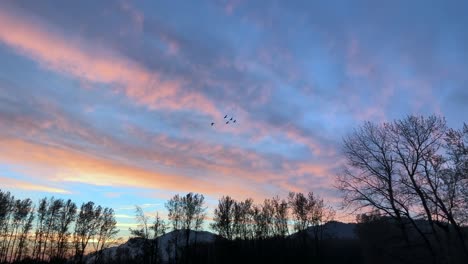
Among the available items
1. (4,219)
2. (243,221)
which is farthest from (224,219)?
(4,219)

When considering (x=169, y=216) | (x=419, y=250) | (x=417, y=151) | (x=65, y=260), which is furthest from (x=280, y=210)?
(x=417, y=151)

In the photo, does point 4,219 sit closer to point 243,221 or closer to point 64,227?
point 64,227

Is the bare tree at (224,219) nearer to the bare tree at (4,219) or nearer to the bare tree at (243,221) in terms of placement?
the bare tree at (243,221)

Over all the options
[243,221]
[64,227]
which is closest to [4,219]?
[64,227]

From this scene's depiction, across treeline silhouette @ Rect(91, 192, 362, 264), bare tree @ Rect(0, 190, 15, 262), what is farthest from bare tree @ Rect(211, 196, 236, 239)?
bare tree @ Rect(0, 190, 15, 262)

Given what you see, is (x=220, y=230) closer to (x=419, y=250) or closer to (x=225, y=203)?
(x=225, y=203)

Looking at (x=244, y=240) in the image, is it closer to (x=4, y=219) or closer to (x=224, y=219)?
(x=224, y=219)

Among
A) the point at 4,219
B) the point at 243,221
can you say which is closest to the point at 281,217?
the point at 243,221

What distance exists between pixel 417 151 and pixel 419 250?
1076 centimetres

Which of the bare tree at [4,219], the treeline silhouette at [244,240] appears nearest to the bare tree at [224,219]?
the treeline silhouette at [244,240]

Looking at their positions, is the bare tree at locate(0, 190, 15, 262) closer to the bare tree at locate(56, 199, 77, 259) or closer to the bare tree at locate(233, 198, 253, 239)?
the bare tree at locate(56, 199, 77, 259)

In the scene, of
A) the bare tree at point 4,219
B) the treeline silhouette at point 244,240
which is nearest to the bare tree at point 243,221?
the treeline silhouette at point 244,240

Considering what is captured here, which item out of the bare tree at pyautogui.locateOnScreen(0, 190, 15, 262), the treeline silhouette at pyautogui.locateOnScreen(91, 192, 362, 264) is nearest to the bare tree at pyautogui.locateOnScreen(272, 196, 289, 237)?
the treeline silhouette at pyautogui.locateOnScreen(91, 192, 362, 264)

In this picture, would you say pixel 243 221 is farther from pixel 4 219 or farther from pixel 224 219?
pixel 4 219
